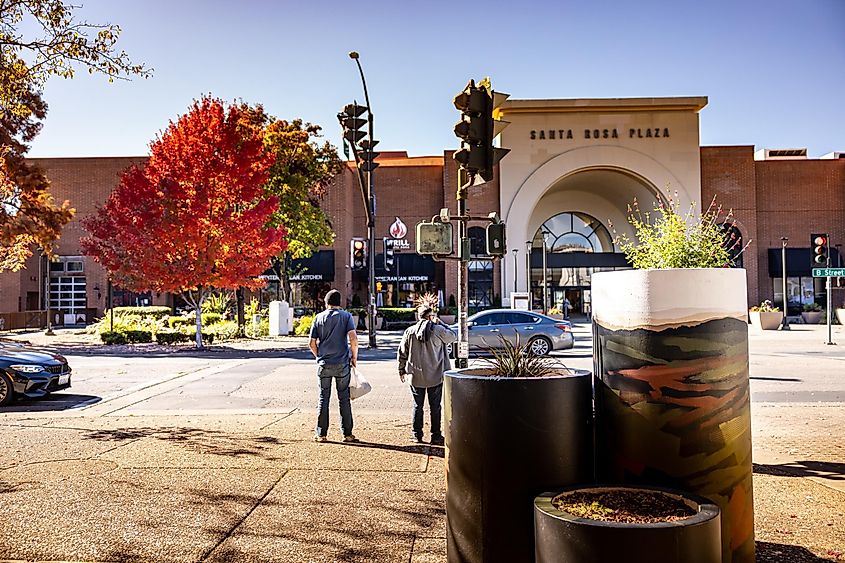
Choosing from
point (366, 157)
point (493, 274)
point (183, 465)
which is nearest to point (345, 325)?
point (183, 465)

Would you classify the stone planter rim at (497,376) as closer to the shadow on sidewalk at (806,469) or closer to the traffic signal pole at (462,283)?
the shadow on sidewalk at (806,469)

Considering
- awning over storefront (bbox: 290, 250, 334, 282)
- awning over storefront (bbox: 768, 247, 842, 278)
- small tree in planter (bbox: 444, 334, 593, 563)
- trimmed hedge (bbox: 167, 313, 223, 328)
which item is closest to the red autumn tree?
trimmed hedge (bbox: 167, 313, 223, 328)

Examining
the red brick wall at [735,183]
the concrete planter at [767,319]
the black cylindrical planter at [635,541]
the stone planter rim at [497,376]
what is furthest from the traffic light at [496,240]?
the red brick wall at [735,183]

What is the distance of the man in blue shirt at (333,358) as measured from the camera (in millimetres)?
8719

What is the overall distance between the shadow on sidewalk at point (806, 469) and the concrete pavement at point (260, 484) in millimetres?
18

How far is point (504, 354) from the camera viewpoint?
15.2ft

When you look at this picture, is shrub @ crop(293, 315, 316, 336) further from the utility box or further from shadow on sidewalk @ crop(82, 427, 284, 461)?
shadow on sidewalk @ crop(82, 427, 284, 461)

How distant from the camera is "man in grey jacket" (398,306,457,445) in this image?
28.5 feet

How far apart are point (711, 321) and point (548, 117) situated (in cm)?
4758

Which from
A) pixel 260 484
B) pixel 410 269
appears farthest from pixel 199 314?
pixel 410 269

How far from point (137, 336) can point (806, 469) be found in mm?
24485

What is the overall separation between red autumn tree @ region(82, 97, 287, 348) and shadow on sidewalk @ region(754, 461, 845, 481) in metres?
20.7

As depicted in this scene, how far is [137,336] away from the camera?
27.2 meters

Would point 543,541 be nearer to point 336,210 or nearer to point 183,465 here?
point 183,465
